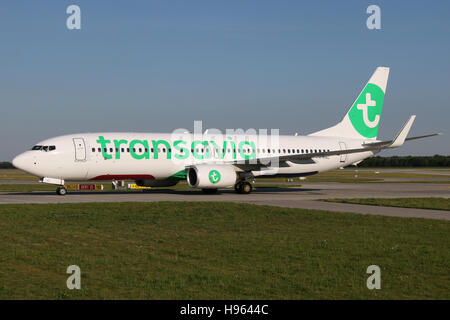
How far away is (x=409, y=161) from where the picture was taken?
506 ft

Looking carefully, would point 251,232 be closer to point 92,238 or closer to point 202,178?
point 92,238

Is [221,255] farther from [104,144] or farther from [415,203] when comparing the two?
[104,144]

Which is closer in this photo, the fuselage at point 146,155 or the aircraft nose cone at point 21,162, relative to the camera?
the aircraft nose cone at point 21,162

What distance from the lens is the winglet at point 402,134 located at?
1406 inches

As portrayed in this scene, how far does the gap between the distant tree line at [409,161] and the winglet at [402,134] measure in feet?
381

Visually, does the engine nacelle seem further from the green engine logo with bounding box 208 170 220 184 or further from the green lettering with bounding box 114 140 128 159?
the green lettering with bounding box 114 140 128 159

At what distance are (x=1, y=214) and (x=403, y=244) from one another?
1507 cm

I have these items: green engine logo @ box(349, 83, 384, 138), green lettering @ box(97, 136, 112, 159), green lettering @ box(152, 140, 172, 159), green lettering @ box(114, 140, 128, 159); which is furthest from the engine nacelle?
green engine logo @ box(349, 83, 384, 138)

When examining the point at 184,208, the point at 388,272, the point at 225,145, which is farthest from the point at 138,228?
the point at 225,145

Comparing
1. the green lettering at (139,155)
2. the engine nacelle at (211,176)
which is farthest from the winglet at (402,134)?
the green lettering at (139,155)

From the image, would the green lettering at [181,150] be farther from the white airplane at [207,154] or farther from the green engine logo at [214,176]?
the green engine logo at [214,176]

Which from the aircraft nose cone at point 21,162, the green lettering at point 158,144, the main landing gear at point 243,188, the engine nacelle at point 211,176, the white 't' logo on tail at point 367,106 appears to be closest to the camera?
the aircraft nose cone at point 21,162

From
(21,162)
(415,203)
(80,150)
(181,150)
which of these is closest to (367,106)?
(181,150)

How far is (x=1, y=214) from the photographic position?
20875mm
